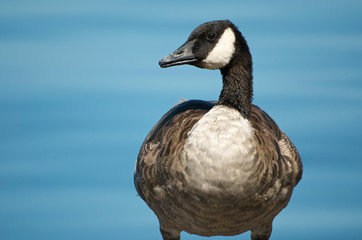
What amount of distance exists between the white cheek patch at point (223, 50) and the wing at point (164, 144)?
1.60ft

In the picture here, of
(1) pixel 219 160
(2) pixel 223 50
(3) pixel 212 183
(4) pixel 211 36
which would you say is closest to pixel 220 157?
(1) pixel 219 160

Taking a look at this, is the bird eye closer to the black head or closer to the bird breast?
the black head

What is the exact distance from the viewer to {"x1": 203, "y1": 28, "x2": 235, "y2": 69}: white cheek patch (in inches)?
196

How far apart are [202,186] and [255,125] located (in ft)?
2.46

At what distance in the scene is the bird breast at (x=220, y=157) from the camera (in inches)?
185

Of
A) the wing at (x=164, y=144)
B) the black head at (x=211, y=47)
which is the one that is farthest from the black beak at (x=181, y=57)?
the wing at (x=164, y=144)

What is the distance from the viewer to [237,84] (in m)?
5.02

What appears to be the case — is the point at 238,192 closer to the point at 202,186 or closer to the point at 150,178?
the point at 202,186

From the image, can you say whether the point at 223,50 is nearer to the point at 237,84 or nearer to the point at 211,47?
the point at 211,47

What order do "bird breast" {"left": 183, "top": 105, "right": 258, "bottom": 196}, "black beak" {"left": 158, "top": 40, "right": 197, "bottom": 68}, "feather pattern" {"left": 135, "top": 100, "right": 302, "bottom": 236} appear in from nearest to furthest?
1. "bird breast" {"left": 183, "top": 105, "right": 258, "bottom": 196}
2. "feather pattern" {"left": 135, "top": 100, "right": 302, "bottom": 236}
3. "black beak" {"left": 158, "top": 40, "right": 197, "bottom": 68}

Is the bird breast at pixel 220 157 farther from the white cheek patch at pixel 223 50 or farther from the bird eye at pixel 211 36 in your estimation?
the bird eye at pixel 211 36

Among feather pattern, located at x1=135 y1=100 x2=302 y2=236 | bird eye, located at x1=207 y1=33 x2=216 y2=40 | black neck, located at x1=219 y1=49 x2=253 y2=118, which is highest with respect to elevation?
bird eye, located at x1=207 y1=33 x2=216 y2=40

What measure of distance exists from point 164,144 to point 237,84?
2.32 feet

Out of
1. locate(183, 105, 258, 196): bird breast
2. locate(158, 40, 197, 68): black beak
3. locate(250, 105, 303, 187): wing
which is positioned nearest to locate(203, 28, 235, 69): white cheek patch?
locate(158, 40, 197, 68): black beak
